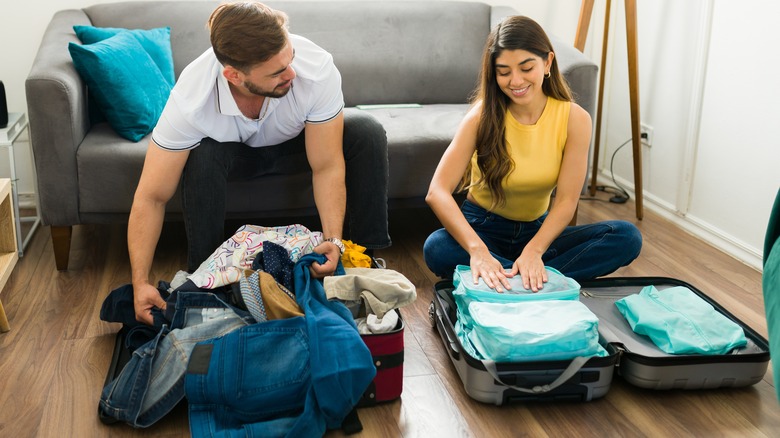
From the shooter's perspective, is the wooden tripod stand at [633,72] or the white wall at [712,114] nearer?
the white wall at [712,114]

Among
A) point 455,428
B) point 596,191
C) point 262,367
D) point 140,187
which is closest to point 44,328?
point 140,187

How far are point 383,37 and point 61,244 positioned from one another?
1410mm

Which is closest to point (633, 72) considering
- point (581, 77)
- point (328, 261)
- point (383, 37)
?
point (581, 77)

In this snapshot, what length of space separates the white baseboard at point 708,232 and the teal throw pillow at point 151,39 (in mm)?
1875

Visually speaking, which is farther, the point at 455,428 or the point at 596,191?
the point at 596,191

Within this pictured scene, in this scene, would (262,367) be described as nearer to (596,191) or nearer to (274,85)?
(274,85)

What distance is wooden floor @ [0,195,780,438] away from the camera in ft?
5.59

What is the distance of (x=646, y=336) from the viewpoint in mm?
1927

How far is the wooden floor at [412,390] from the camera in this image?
1.70 m

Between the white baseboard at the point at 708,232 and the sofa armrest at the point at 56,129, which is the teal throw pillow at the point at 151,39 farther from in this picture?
the white baseboard at the point at 708,232

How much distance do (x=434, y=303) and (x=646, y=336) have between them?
53 cm

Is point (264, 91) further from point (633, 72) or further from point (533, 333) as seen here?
point (633, 72)

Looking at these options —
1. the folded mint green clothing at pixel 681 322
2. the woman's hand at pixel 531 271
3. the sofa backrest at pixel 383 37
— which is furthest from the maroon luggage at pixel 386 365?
the sofa backrest at pixel 383 37

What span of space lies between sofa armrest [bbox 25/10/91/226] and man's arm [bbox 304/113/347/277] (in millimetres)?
759
